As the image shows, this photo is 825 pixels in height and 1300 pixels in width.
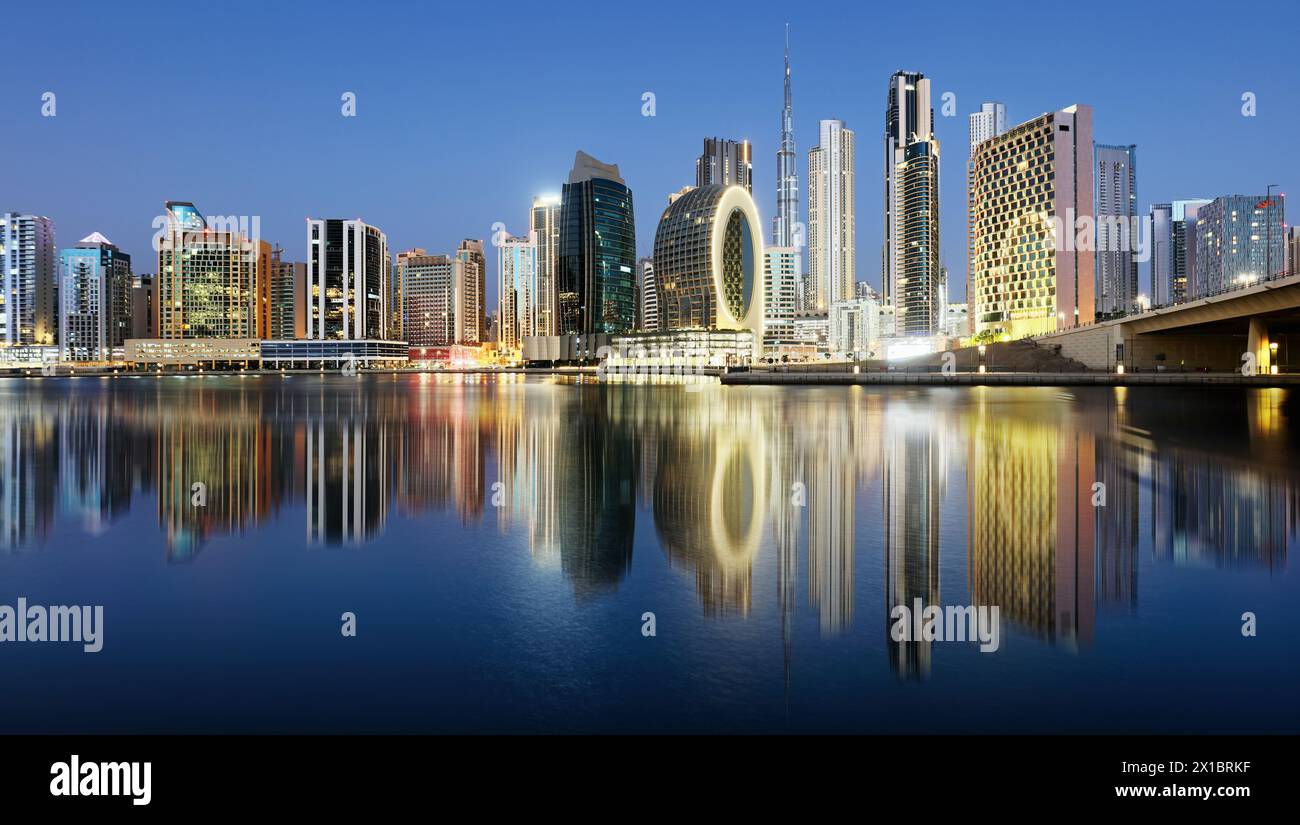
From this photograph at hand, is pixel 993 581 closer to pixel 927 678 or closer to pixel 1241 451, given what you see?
pixel 927 678

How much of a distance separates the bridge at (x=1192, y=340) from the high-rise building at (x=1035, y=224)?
65.1 m

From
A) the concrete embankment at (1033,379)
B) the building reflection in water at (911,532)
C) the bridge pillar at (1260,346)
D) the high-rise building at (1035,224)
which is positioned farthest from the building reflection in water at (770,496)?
the high-rise building at (1035,224)

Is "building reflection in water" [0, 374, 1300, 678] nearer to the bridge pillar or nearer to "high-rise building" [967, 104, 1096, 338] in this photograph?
the bridge pillar

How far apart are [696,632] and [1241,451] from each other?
938 inches

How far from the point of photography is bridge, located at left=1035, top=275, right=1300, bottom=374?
8156 cm

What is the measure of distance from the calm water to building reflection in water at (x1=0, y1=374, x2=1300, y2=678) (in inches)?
3.9

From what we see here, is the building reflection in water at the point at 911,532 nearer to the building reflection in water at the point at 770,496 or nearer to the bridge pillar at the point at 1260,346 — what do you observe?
the building reflection in water at the point at 770,496

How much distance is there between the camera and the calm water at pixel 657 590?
6633 millimetres

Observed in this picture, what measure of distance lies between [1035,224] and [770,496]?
179594 millimetres

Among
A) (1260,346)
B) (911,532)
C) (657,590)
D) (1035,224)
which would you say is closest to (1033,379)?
(1260,346)

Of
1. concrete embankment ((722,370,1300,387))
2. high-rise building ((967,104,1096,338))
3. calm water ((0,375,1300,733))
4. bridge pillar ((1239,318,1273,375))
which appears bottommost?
calm water ((0,375,1300,733))

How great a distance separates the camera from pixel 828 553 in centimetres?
1162

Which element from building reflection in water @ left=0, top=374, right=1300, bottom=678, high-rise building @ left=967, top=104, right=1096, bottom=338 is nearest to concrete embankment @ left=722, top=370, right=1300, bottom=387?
building reflection in water @ left=0, top=374, right=1300, bottom=678
